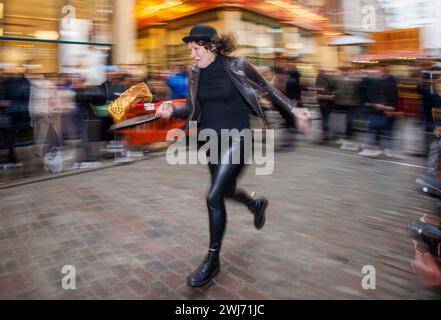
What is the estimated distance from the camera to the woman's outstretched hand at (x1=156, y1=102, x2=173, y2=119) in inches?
140

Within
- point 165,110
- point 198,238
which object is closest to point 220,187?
point 165,110

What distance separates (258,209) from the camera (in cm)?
424

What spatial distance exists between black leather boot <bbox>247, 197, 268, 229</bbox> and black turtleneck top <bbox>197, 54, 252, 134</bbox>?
1.04 m

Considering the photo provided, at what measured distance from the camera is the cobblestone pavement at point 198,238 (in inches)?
129

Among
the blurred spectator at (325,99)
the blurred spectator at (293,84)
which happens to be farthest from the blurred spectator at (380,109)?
the blurred spectator at (293,84)

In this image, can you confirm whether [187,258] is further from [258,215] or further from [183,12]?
[183,12]

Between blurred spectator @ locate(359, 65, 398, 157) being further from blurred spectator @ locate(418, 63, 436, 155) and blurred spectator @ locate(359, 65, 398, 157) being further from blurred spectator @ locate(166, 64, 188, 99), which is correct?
blurred spectator @ locate(166, 64, 188, 99)

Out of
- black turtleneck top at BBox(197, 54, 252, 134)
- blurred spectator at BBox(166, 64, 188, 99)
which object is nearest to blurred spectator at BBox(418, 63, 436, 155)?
blurred spectator at BBox(166, 64, 188, 99)

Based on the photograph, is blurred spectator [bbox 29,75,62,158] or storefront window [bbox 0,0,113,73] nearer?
blurred spectator [bbox 29,75,62,158]

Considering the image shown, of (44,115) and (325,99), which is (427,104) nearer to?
(325,99)

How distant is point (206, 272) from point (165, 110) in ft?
4.63

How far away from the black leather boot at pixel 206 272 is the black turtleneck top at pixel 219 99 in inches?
41.4

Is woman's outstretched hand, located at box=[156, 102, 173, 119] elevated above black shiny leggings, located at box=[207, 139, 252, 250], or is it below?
above
